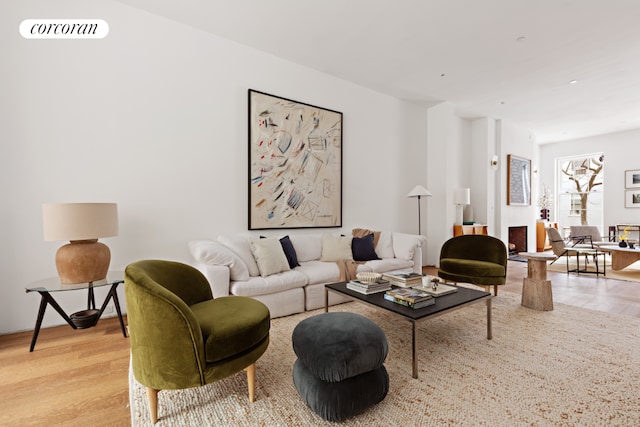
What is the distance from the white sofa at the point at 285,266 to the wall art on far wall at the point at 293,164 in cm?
38

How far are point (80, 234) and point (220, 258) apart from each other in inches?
42.7

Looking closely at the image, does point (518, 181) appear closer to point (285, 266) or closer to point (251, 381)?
point (285, 266)

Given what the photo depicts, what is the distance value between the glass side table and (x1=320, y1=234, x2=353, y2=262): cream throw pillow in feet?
7.35

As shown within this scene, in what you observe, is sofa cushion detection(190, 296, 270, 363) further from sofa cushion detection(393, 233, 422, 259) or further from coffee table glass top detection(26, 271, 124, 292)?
sofa cushion detection(393, 233, 422, 259)

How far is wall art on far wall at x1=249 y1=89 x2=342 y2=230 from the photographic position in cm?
385

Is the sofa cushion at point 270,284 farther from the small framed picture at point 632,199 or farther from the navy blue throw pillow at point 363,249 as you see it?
the small framed picture at point 632,199

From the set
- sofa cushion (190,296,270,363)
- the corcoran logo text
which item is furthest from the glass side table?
the corcoran logo text

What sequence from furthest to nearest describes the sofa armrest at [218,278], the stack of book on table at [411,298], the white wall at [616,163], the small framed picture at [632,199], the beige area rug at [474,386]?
the white wall at [616,163] → the small framed picture at [632,199] → the sofa armrest at [218,278] → the stack of book on table at [411,298] → the beige area rug at [474,386]

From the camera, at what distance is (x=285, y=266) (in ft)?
10.9

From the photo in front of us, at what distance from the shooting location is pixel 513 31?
11.2 feet

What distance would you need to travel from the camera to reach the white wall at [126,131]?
2.66 m

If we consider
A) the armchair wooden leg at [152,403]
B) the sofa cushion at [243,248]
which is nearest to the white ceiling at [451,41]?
the sofa cushion at [243,248]

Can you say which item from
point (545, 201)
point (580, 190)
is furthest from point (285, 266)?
→ point (580, 190)

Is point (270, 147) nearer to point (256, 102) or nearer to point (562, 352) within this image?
point (256, 102)
